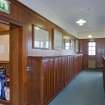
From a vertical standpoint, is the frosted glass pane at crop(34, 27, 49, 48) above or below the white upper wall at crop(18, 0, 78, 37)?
below

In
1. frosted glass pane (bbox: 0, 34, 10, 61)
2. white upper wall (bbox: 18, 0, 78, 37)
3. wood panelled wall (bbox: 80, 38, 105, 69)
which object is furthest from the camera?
wood panelled wall (bbox: 80, 38, 105, 69)

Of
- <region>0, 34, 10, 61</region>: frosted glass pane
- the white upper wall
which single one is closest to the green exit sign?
the white upper wall

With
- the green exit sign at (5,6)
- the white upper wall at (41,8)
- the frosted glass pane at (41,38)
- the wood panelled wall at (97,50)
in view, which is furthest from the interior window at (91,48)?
the green exit sign at (5,6)

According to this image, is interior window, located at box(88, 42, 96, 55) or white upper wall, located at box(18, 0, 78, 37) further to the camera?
interior window, located at box(88, 42, 96, 55)

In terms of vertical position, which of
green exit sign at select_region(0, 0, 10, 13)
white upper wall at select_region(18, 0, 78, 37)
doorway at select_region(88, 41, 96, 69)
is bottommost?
doorway at select_region(88, 41, 96, 69)

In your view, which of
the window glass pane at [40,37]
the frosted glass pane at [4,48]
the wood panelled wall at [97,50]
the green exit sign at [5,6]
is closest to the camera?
the green exit sign at [5,6]

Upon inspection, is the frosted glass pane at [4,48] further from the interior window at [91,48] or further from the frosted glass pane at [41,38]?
the interior window at [91,48]

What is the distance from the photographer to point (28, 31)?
13.4 feet

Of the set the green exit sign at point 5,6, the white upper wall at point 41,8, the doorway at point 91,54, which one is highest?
the white upper wall at point 41,8

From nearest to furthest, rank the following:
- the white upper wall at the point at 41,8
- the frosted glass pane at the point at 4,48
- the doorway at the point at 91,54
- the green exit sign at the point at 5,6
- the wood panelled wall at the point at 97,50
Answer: the green exit sign at the point at 5,6 < the white upper wall at the point at 41,8 < the frosted glass pane at the point at 4,48 < the wood panelled wall at the point at 97,50 < the doorway at the point at 91,54

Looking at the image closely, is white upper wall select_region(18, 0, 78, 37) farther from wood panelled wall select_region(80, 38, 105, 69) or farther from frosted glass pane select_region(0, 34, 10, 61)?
wood panelled wall select_region(80, 38, 105, 69)

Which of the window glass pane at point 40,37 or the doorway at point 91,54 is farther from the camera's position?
the doorway at point 91,54

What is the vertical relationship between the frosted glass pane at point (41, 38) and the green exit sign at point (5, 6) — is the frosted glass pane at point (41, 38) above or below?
below

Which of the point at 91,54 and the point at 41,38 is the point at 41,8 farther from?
the point at 91,54
